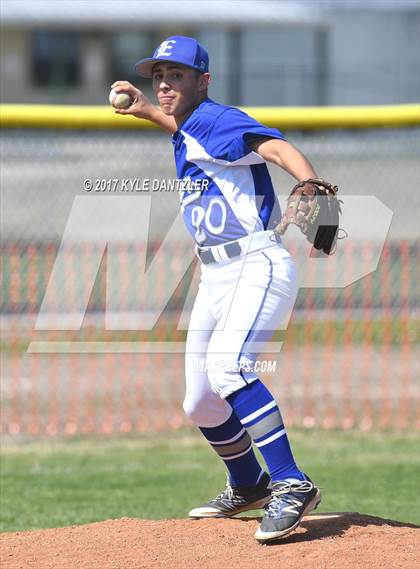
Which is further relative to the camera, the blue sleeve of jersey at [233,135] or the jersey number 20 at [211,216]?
the jersey number 20 at [211,216]

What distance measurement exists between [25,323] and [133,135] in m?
1.90

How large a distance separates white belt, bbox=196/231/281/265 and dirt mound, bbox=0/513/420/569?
1.08m

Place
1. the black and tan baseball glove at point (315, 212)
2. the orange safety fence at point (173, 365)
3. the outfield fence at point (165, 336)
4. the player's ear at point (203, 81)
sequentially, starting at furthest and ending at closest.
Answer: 1. the orange safety fence at point (173, 365)
2. the outfield fence at point (165, 336)
3. the player's ear at point (203, 81)
4. the black and tan baseball glove at point (315, 212)

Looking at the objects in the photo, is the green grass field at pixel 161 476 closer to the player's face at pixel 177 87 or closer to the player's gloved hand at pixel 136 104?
the player's gloved hand at pixel 136 104

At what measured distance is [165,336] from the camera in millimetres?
9711

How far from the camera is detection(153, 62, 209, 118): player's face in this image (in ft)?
14.5

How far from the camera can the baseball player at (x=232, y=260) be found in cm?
421

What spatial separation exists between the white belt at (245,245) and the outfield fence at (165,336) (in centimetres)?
328

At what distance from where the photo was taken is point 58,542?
14.3 feet

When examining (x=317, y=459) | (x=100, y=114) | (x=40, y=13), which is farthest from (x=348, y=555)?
(x=40, y=13)

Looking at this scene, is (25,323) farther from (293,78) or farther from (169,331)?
(293,78)

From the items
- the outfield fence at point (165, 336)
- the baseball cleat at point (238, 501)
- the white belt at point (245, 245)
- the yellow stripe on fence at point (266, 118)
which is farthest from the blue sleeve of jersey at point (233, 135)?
the outfield fence at point (165, 336)

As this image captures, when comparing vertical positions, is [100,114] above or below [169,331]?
above

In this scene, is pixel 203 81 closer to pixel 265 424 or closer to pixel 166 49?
pixel 166 49
